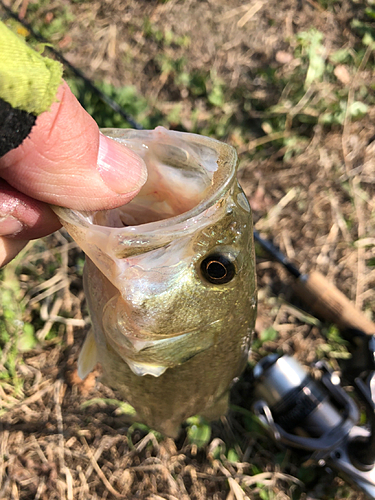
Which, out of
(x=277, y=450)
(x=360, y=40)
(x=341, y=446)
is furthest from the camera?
(x=360, y=40)

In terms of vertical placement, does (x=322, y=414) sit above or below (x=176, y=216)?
below

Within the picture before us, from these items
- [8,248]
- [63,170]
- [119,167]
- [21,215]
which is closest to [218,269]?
[119,167]

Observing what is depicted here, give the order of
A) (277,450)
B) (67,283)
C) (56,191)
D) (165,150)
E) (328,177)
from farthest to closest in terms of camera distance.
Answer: (328,177), (67,283), (277,450), (165,150), (56,191)

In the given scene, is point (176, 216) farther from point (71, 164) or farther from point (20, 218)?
point (20, 218)

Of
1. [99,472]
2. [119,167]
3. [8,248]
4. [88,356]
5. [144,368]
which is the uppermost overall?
[119,167]

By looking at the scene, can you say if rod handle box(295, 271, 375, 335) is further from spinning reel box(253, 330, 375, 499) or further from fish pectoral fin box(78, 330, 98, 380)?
fish pectoral fin box(78, 330, 98, 380)

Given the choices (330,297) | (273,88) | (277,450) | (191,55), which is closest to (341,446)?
(277,450)

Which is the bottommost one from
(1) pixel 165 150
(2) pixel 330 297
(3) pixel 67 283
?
(2) pixel 330 297

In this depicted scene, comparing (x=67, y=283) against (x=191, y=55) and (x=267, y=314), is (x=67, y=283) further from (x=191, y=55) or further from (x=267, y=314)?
(x=191, y=55)
